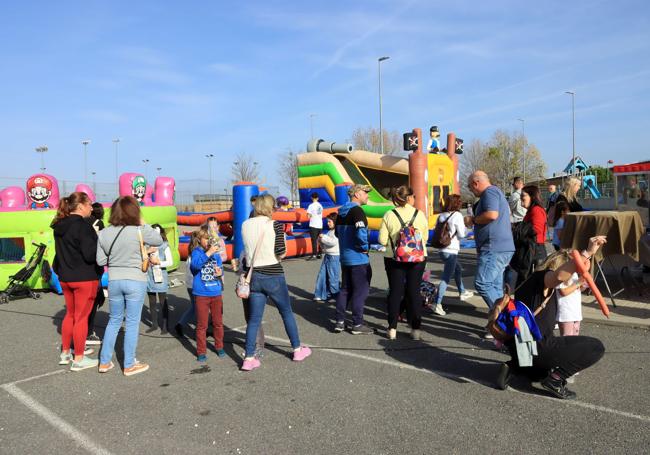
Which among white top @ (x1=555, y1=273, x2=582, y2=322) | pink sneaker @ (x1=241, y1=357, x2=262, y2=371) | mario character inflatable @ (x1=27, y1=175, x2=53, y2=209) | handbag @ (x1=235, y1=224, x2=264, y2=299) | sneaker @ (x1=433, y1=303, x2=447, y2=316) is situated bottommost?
pink sneaker @ (x1=241, y1=357, x2=262, y2=371)

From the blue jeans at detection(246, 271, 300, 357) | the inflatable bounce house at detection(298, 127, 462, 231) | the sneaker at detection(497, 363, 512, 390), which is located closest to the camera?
the sneaker at detection(497, 363, 512, 390)

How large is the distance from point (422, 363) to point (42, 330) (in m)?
4.97

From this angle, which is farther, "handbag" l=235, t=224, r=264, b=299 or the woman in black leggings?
"handbag" l=235, t=224, r=264, b=299

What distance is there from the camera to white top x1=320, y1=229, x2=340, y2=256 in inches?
296

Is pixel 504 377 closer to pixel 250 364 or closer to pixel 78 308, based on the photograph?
pixel 250 364

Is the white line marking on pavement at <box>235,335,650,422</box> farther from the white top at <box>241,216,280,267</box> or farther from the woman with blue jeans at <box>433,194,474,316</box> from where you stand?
the woman with blue jeans at <box>433,194,474,316</box>

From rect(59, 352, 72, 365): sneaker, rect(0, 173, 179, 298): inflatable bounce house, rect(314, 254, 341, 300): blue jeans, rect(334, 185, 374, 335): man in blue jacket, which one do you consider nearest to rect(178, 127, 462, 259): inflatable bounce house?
rect(0, 173, 179, 298): inflatable bounce house

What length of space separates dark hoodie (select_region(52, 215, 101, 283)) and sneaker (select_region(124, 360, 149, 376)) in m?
0.96

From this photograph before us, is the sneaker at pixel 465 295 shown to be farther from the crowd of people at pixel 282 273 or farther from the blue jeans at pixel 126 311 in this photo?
the blue jeans at pixel 126 311

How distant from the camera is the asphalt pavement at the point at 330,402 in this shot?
3527 millimetres

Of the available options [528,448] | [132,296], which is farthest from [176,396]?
[528,448]

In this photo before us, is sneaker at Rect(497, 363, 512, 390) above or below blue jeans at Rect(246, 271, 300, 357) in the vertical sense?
below

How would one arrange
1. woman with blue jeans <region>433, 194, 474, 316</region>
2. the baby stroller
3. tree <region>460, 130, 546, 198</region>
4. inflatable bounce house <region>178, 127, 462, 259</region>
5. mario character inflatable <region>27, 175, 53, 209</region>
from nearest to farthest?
woman with blue jeans <region>433, 194, 474, 316</region>, the baby stroller, mario character inflatable <region>27, 175, 53, 209</region>, inflatable bounce house <region>178, 127, 462, 259</region>, tree <region>460, 130, 546, 198</region>

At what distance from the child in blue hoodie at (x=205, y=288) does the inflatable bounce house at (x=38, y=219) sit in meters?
4.17
